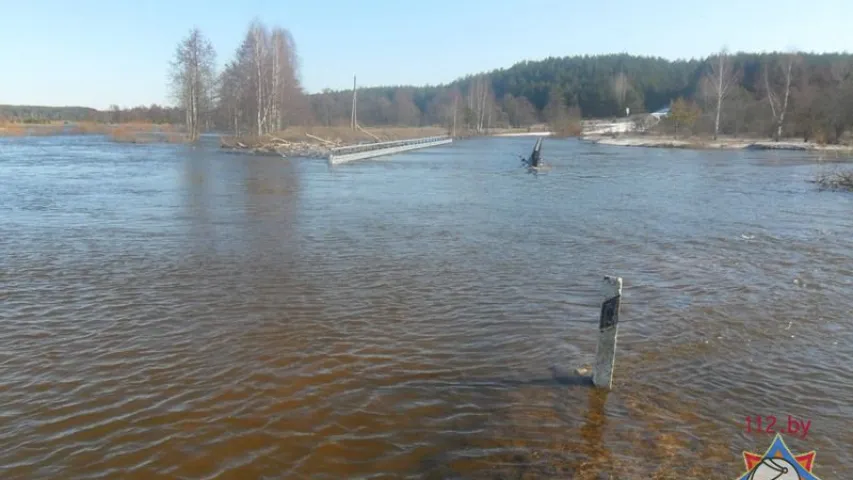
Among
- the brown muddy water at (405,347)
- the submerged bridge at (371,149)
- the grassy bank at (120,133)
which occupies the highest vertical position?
the grassy bank at (120,133)

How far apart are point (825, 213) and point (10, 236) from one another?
2230cm

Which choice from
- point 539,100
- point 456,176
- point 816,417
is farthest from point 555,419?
point 539,100

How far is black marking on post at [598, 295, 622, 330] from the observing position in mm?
5595

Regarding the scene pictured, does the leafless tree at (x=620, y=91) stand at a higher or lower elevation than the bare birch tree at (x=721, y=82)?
higher

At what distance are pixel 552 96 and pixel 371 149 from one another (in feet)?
380

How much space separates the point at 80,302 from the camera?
799 cm

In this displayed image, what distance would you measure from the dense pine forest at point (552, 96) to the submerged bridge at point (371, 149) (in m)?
12.5

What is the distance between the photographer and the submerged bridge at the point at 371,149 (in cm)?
3906

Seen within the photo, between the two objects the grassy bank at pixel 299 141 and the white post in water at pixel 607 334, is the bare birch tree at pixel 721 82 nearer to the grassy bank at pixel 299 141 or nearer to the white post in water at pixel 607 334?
the grassy bank at pixel 299 141

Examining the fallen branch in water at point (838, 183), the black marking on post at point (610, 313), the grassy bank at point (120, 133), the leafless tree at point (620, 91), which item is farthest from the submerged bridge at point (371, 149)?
the leafless tree at point (620, 91)

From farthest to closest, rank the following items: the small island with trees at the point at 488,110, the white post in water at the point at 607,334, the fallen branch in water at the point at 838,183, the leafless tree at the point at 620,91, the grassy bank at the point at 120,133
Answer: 1. the leafless tree at the point at 620,91
2. the grassy bank at the point at 120,133
3. the small island with trees at the point at 488,110
4. the fallen branch in water at the point at 838,183
5. the white post in water at the point at 607,334

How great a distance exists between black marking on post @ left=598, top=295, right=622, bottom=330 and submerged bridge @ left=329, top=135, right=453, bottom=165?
3106 centimetres

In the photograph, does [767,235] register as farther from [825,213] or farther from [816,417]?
[816,417]

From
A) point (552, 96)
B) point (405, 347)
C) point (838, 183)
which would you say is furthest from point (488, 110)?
point (405, 347)
